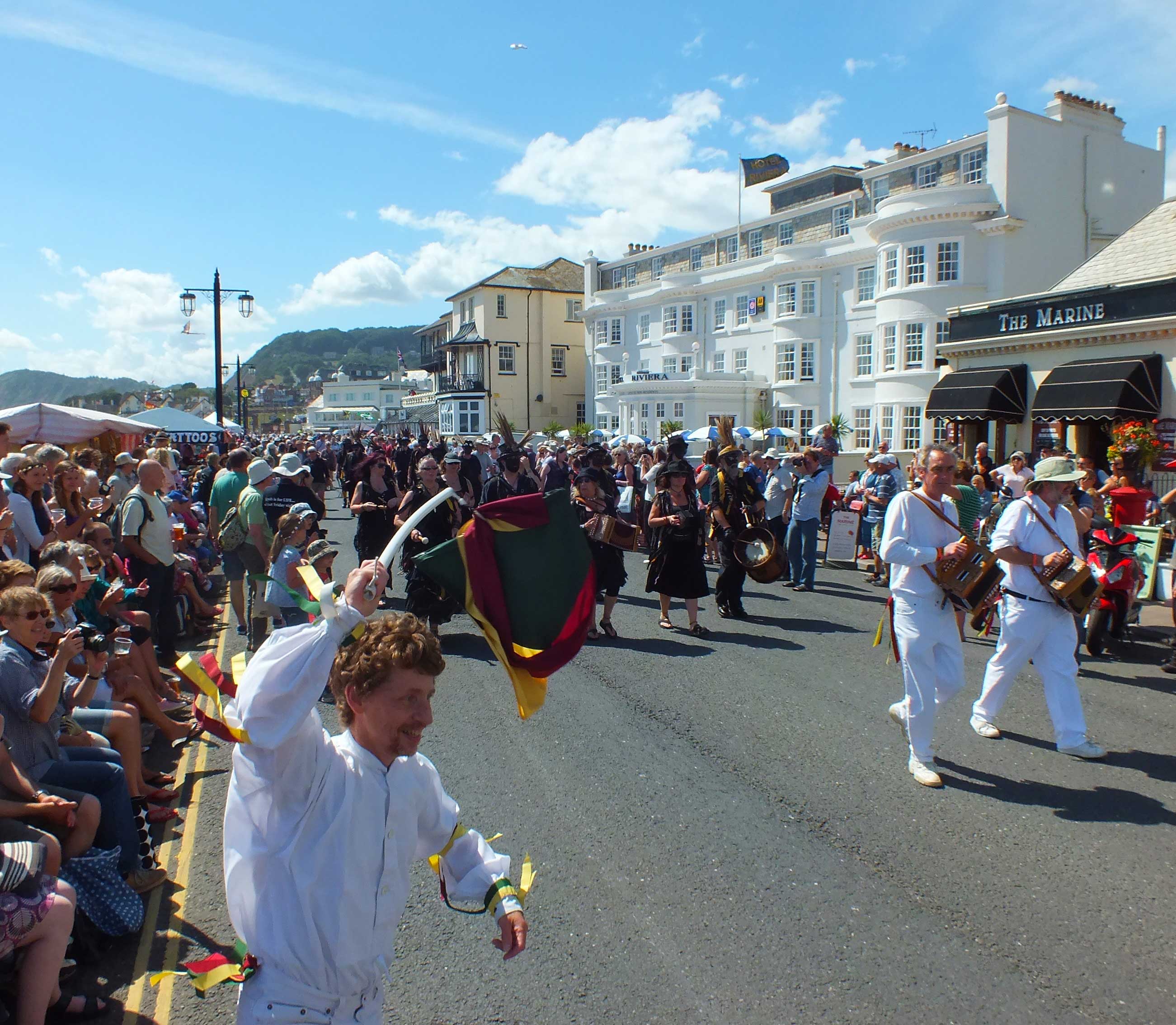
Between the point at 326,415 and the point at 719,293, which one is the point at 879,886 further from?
the point at 326,415

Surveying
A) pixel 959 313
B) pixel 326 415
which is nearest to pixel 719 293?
pixel 959 313

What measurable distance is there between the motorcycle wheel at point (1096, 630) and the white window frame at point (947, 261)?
2428 cm

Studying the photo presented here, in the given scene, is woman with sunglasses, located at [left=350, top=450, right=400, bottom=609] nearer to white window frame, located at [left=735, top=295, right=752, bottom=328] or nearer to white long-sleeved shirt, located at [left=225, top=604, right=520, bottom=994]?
white long-sleeved shirt, located at [left=225, top=604, right=520, bottom=994]

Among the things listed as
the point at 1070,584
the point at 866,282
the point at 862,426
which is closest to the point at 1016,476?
the point at 1070,584

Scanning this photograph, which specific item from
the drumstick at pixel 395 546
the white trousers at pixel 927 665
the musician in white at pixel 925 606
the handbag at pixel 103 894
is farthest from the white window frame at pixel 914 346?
the drumstick at pixel 395 546

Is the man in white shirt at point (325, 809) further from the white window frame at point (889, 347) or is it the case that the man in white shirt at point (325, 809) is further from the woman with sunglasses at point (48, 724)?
the white window frame at point (889, 347)

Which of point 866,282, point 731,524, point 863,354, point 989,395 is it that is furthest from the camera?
point 863,354

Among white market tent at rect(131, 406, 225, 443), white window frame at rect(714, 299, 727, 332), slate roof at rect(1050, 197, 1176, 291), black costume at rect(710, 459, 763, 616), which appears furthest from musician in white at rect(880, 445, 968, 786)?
white window frame at rect(714, 299, 727, 332)

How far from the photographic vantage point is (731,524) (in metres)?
10.1

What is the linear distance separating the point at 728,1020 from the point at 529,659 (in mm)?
1665

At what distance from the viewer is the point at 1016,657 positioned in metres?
6.05

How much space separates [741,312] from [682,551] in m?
36.1

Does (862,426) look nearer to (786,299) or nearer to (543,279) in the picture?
(786,299)

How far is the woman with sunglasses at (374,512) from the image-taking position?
1056 cm
